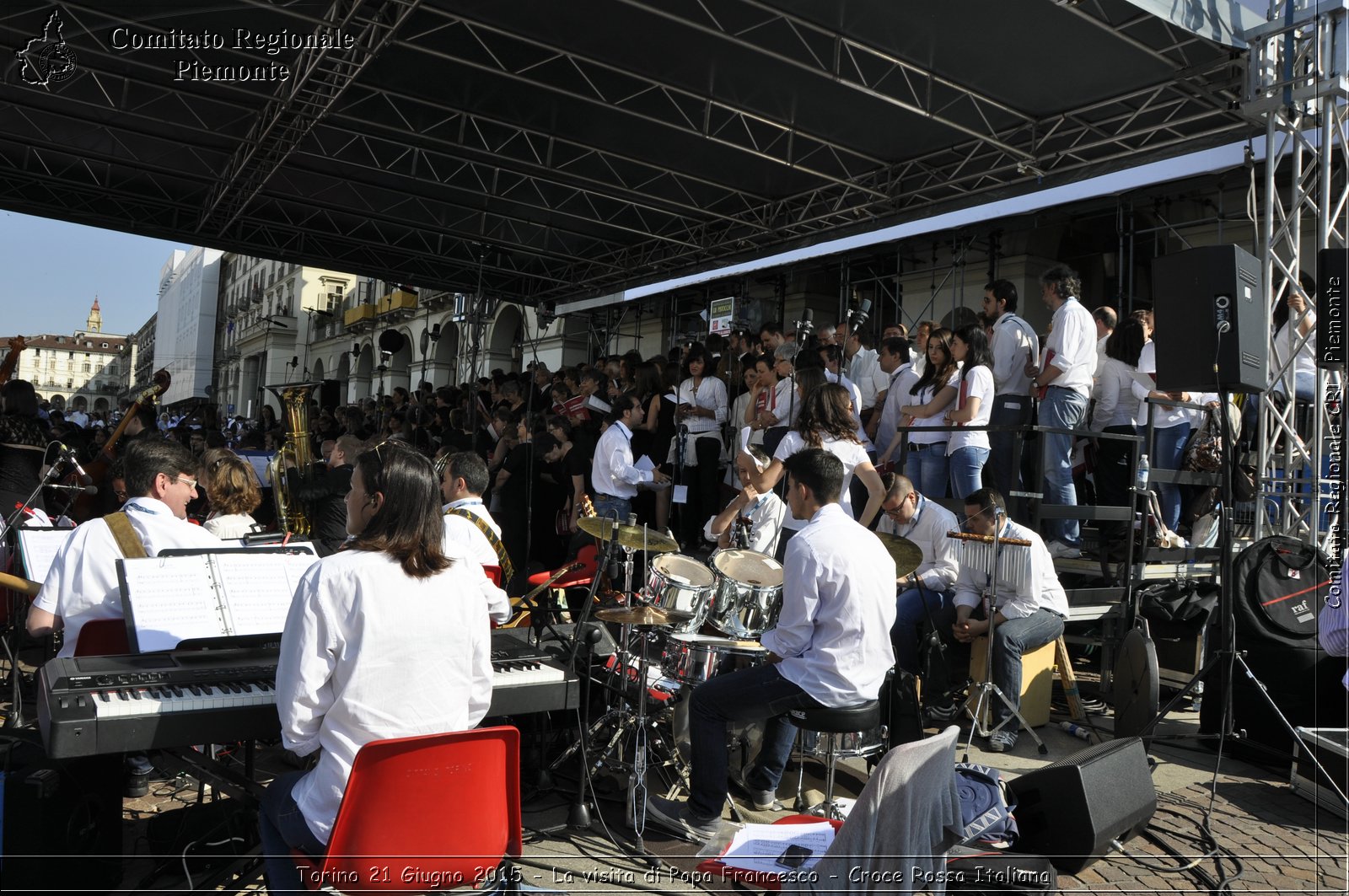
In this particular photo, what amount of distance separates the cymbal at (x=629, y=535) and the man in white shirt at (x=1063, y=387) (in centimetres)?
363

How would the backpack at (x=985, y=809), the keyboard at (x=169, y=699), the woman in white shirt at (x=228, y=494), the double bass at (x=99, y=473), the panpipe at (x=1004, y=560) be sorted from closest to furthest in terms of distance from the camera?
the keyboard at (x=169, y=699), the backpack at (x=985, y=809), the panpipe at (x=1004, y=560), the woman in white shirt at (x=228, y=494), the double bass at (x=99, y=473)

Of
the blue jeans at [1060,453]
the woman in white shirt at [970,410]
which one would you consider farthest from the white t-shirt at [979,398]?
the blue jeans at [1060,453]

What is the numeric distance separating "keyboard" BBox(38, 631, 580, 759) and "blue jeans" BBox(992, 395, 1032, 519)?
502cm

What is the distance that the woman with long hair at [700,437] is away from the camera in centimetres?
1040

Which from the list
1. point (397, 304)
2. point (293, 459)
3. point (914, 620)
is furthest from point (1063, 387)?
point (397, 304)

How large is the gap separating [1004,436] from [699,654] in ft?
13.8

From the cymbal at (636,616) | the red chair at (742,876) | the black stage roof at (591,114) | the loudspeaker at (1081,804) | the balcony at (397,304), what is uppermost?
the balcony at (397,304)

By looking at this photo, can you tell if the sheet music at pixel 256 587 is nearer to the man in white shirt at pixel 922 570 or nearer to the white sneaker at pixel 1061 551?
the man in white shirt at pixel 922 570

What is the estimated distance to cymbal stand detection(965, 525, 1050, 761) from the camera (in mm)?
5742

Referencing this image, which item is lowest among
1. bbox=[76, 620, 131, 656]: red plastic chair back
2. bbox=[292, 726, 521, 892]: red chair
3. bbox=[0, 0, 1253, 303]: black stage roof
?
bbox=[292, 726, 521, 892]: red chair

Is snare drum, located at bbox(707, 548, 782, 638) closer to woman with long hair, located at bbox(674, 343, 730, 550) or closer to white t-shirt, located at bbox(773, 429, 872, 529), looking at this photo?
white t-shirt, located at bbox(773, 429, 872, 529)

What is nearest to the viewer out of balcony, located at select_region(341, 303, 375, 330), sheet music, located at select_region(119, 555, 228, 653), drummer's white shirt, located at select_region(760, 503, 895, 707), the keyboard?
the keyboard

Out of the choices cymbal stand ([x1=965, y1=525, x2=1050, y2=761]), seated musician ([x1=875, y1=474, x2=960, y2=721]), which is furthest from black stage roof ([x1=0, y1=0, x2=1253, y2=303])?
cymbal stand ([x1=965, y1=525, x2=1050, y2=761])

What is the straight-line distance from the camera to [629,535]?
5.13 m
